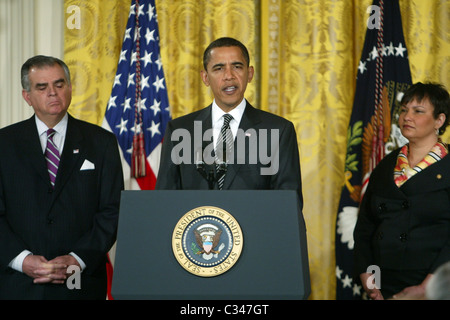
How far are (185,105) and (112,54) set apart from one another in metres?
0.66

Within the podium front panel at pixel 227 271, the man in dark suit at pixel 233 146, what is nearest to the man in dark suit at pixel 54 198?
the man in dark suit at pixel 233 146

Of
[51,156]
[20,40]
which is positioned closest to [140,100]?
[20,40]

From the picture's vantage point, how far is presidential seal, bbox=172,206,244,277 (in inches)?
80.0

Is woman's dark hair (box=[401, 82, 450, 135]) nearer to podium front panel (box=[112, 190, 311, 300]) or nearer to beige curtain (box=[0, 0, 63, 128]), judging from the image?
podium front panel (box=[112, 190, 311, 300])

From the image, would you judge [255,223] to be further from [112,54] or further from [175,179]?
[112,54]

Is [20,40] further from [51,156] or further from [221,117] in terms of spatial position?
[221,117]

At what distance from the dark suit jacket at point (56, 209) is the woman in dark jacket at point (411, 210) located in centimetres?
141

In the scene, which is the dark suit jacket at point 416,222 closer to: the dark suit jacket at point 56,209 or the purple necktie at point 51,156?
the dark suit jacket at point 56,209

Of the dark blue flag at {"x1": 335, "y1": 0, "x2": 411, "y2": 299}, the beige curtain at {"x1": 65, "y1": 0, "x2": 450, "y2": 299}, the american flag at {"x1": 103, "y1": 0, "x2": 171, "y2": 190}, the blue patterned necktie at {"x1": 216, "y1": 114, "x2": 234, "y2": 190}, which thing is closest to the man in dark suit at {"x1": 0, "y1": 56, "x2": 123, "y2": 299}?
the blue patterned necktie at {"x1": 216, "y1": 114, "x2": 234, "y2": 190}

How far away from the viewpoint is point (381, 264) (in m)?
3.35

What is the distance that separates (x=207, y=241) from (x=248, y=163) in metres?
0.67

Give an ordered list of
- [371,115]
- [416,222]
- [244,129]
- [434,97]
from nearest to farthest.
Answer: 1. [244,129]
2. [416,222]
3. [434,97]
4. [371,115]

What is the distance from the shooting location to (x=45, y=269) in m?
2.91
